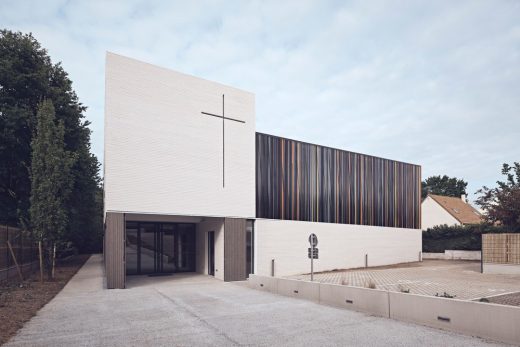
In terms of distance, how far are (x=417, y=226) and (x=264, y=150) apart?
49.7 ft

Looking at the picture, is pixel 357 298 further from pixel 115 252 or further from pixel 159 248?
pixel 159 248

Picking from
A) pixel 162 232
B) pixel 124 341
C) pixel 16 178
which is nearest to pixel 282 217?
pixel 162 232

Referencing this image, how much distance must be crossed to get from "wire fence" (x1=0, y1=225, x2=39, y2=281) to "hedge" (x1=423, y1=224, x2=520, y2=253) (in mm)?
28358

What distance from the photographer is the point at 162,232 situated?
69.5 ft

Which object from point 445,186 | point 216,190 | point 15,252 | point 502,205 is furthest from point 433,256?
point 445,186

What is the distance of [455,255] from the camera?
1196 inches

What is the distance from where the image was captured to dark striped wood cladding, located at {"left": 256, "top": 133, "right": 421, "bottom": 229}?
65.3 ft

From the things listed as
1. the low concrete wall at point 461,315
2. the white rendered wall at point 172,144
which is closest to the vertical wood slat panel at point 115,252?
the white rendered wall at point 172,144

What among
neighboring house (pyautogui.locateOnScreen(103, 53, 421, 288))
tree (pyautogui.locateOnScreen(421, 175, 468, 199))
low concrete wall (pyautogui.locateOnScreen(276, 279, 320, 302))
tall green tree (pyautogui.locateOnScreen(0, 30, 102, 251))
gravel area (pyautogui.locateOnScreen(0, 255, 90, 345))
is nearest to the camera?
gravel area (pyautogui.locateOnScreen(0, 255, 90, 345))

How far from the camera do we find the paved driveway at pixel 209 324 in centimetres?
746

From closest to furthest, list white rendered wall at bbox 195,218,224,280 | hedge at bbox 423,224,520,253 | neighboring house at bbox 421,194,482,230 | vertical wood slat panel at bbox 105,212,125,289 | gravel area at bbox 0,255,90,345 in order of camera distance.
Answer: gravel area at bbox 0,255,90,345 < vertical wood slat panel at bbox 105,212,125,289 < white rendered wall at bbox 195,218,224,280 < hedge at bbox 423,224,520,253 < neighboring house at bbox 421,194,482,230

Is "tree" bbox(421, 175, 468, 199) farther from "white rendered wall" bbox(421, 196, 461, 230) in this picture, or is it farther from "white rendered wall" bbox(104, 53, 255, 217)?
"white rendered wall" bbox(104, 53, 255, 217)

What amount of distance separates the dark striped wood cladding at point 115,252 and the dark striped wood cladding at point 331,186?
22.1ft

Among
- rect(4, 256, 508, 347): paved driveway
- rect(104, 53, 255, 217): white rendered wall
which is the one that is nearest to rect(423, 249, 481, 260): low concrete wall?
rect(104, 53, 255, 217): white rendered wall
